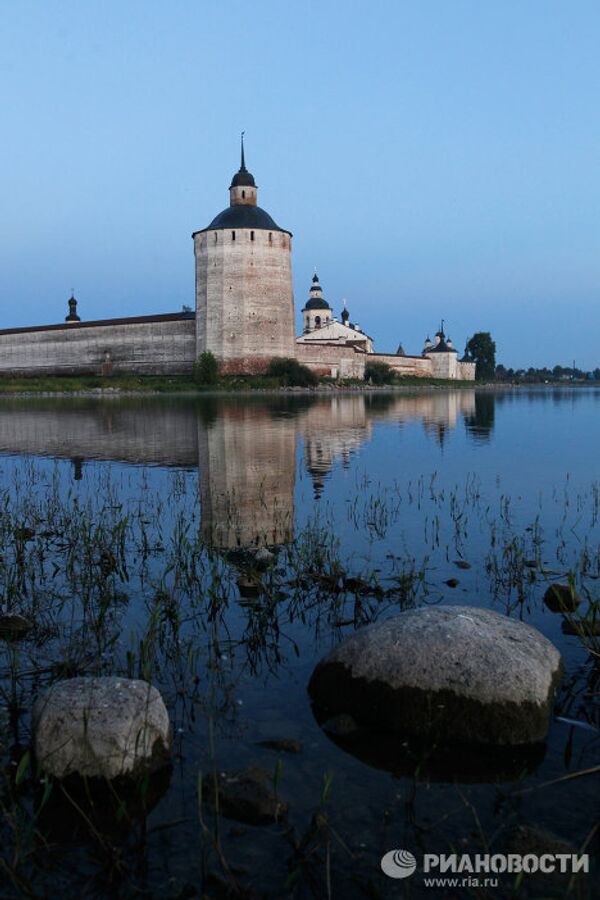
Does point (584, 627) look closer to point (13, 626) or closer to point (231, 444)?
point (13, 626)

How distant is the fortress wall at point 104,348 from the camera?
56.1 meters

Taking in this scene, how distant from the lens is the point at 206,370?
166 feet

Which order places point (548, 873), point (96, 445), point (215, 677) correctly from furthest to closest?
point (96, 445) < point (215, 677) < point (548, 873)

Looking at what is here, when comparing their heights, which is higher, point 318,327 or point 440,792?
point 318,327

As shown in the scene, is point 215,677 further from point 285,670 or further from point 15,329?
point 15,329

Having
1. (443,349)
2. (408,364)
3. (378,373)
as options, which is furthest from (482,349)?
(378,373)

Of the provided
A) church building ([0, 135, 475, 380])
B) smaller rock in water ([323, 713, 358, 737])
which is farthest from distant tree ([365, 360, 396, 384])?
smaller rock in water ([323, 713, 358, 737])

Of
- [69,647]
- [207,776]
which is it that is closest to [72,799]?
[207,776]

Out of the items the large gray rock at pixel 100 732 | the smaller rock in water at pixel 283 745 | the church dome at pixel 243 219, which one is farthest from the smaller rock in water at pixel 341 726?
the church dome at pixel 243 219

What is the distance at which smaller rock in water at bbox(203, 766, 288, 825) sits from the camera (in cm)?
282

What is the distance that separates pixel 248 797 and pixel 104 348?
190 feet

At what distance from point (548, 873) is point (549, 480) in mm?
9551

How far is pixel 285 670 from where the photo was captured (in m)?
4.22

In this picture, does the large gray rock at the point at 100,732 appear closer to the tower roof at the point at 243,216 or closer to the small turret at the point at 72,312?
the tower roof at the point at 243,216
